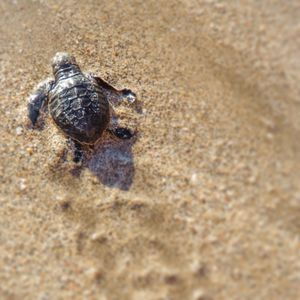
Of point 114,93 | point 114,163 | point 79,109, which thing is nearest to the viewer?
point 79,109

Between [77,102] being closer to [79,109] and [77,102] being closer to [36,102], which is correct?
[79,109]

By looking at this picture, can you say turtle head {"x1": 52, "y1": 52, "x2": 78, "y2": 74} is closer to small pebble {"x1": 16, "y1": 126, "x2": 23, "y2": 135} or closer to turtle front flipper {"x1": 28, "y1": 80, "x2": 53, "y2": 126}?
turtle front flipper {"x1": 28, "y1": 80, "x2": 53, "y2": 126}

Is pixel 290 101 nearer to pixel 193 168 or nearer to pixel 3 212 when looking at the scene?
pixel 193 168

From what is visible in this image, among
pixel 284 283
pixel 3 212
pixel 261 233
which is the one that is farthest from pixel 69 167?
pixel 284 283

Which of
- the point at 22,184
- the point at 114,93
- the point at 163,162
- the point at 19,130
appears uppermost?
the point at 114,93

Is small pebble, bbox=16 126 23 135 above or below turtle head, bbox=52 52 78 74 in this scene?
below

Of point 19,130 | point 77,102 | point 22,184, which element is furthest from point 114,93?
point 22,184

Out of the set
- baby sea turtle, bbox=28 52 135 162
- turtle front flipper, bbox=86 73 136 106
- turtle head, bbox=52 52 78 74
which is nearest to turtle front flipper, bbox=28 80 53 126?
baby sea turtle, bbox=28 52 135 162
